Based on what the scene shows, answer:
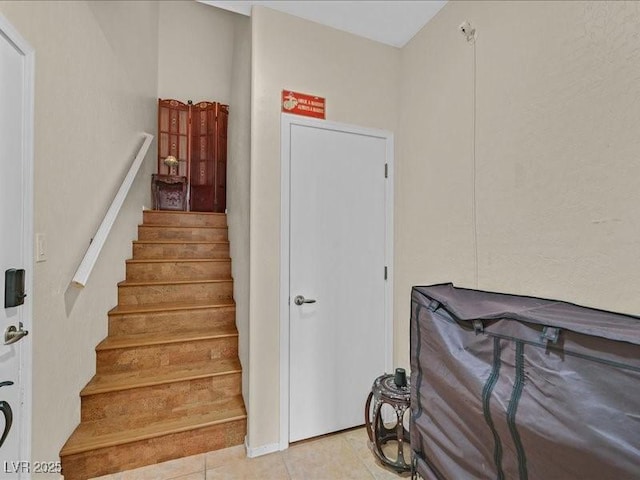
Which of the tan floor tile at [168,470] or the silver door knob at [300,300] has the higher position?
the silver door knob at [300,300]

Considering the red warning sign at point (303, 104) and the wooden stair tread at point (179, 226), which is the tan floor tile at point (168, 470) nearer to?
the wooden stair tread at point (179, 226)

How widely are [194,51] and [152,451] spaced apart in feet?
14.5

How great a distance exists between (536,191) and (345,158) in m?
1.10

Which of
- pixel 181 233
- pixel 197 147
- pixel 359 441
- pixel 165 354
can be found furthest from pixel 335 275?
pixel 197 147

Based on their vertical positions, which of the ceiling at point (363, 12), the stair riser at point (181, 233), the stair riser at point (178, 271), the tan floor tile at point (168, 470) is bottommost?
the tan floor tile at point (168, 470)

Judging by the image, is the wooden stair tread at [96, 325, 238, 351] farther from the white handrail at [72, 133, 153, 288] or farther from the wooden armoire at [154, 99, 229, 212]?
the wooden armoire at [154, 99, 229, 212]

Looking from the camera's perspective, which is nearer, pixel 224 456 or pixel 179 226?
pixel 224 456

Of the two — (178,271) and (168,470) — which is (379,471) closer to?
(168,470)

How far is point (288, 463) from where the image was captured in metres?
1.69

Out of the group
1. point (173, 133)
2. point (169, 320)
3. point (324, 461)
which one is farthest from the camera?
point (173, 133)

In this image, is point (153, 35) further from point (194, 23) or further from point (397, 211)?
point (397, 211)

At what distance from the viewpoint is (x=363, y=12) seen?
5.93ft

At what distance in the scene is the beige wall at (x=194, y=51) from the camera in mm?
3676

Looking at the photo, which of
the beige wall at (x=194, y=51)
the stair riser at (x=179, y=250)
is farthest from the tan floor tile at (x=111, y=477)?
the beige wall at (x=194, y=51)
